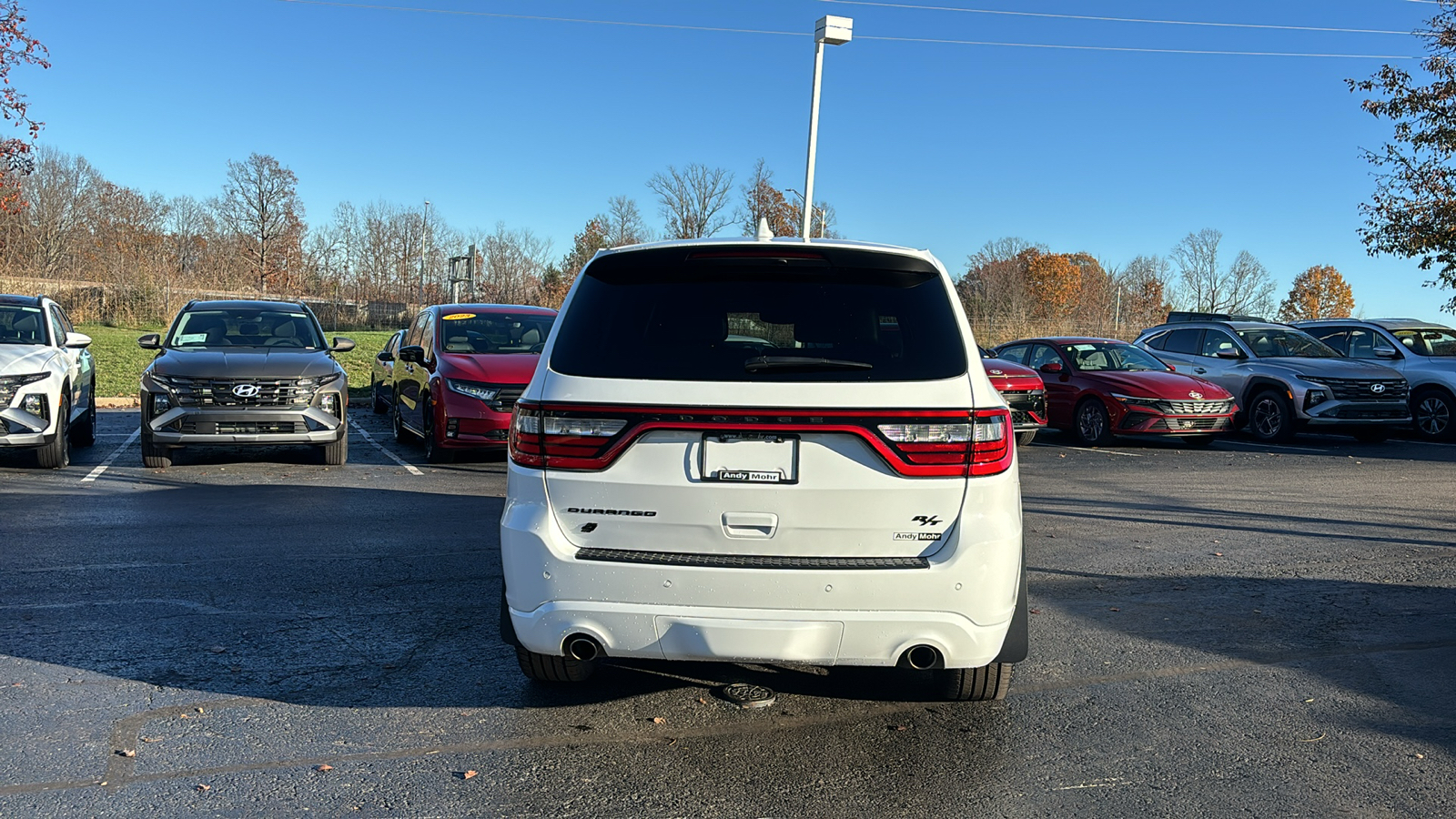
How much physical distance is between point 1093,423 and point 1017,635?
1207cm

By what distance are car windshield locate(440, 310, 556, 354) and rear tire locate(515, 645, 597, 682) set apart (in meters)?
8.55

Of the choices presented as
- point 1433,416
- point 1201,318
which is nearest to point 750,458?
point 1433,416

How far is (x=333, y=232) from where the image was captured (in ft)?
216

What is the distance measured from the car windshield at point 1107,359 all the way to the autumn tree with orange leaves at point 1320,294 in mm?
77027

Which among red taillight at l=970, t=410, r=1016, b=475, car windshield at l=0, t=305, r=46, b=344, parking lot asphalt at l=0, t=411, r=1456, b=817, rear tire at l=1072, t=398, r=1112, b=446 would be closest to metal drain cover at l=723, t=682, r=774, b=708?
parking lot asphalt at l=0, t=411, r=1456, b=817

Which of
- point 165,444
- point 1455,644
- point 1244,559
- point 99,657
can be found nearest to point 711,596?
point 99,657

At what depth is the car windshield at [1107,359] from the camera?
15984mm

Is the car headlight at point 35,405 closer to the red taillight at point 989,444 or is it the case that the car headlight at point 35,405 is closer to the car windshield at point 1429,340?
the red taillight at point 989,444

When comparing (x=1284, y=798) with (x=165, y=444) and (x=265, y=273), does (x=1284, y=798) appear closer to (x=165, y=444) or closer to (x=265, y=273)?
(x=165, y=444)

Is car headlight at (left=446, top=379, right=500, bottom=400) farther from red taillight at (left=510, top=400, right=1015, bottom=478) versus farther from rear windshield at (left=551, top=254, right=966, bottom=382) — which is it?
red taillight at (left=510, top=400, right=1015, bottom=478)

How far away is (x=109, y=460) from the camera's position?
11.7 metres

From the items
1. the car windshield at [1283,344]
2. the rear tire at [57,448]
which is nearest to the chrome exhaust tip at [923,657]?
the rear tire at [57,448]

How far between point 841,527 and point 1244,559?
4.90 m

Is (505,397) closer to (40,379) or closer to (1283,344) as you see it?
(40,379)
